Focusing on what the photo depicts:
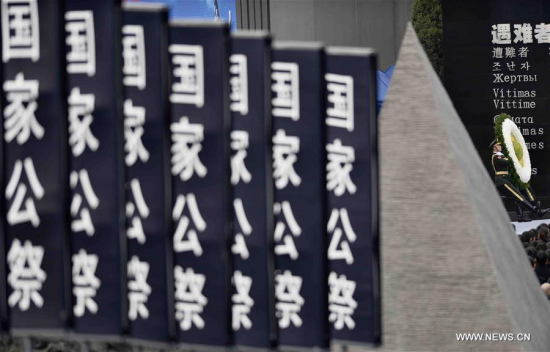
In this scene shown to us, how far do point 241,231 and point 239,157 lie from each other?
0.45m

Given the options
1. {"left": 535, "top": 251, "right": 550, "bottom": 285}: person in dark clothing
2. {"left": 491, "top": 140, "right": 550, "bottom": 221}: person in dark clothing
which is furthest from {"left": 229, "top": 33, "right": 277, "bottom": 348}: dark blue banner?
{"left": 491, "top": 140, "right": 550, "bottom": 221}: person in dark clothing

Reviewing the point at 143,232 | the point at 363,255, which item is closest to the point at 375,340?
the point at 363,255

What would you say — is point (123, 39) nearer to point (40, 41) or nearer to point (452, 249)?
point (40, 41)

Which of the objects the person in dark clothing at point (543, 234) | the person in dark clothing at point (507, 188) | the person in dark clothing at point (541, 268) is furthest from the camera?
the person in dark clothing at point (507, 188)

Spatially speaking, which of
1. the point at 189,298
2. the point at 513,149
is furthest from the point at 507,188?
the point at 189,298

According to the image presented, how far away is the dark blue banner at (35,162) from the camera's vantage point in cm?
579

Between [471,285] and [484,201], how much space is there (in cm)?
85

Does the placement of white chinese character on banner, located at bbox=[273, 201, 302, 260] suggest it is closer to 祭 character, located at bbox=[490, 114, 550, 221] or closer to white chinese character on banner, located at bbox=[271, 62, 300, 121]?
white chinese character on banner, located at bbox=[271, 62, 300, 121]

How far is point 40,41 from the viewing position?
5805mm

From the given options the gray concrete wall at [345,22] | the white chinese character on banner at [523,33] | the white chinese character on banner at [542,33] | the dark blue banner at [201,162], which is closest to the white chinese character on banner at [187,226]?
the dark blue banner at [201,162]

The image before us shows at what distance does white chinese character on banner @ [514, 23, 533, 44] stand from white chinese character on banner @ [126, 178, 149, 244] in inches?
804

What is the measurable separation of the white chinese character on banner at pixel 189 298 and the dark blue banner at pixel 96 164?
1.05ft

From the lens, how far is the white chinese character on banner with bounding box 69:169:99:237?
5.86 m

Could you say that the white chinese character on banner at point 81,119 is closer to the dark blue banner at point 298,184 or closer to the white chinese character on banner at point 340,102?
the dark blue banner at point 298,184
